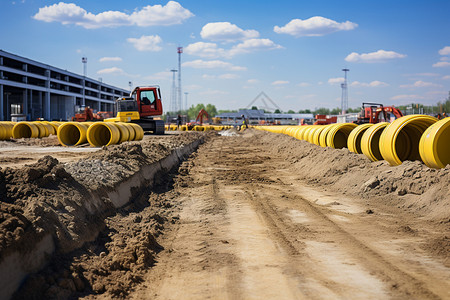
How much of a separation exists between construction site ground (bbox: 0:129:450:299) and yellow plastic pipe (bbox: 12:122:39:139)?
14358mm

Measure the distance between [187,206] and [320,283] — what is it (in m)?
4.23

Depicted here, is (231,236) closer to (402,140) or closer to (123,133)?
(402,140)

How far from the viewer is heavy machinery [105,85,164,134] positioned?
25.7 m

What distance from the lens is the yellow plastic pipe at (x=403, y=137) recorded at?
30.9 feet

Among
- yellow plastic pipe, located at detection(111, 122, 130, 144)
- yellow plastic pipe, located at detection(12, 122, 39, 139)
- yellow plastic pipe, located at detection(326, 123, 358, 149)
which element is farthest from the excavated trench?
yellow plastic pipe, located at detection(12, 122, 39, 139)

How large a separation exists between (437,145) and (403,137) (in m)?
3.06

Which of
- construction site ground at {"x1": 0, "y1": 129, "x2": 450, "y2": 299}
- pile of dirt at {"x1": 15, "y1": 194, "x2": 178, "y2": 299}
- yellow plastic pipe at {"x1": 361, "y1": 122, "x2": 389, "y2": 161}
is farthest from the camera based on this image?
yellow plastic pipe at {"x1": 361, "y1": 122, "x2": 389, "y2": 161}

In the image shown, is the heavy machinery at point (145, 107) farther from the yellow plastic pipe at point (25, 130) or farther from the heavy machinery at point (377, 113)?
the heavy machinery at point (377, 113)

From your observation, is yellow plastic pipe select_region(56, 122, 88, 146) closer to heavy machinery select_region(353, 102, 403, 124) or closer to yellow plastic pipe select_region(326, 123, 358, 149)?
yellow plastic pipe select_region(326, 123, 358, 149)

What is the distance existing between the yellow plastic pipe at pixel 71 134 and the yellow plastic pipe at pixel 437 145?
14.2 meters

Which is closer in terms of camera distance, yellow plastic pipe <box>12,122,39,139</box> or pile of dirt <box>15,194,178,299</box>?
pile of dirt <box>15,194,178,299</box>

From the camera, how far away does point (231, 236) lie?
5750mm

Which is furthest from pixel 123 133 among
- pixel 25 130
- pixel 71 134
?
pixel 25 130

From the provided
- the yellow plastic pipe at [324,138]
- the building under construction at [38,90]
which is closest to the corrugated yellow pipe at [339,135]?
the yellow plastic pipe at [324,138]
